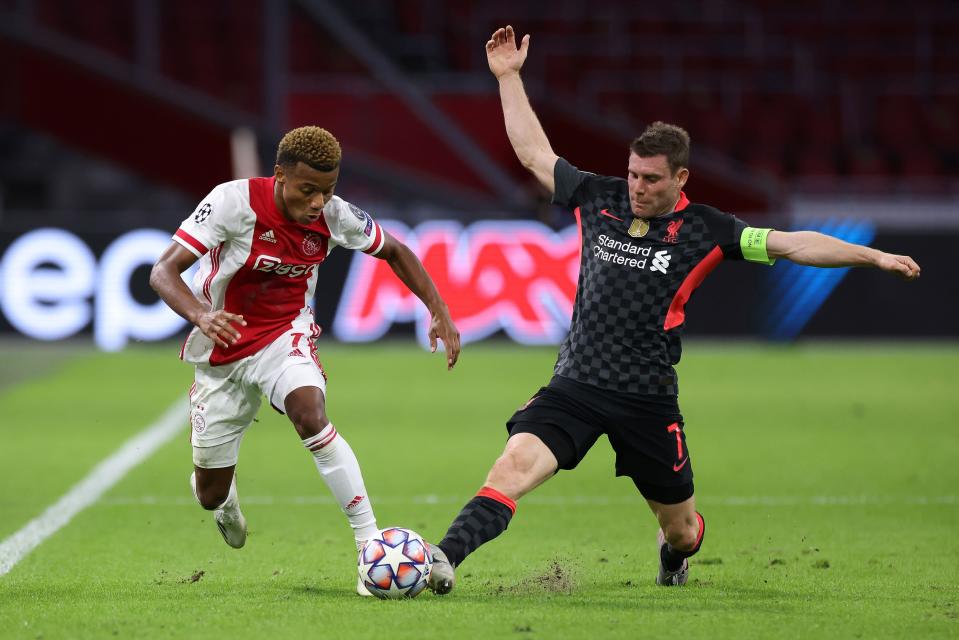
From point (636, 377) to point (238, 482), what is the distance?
3.86 m

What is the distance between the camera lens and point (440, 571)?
542 centimetres

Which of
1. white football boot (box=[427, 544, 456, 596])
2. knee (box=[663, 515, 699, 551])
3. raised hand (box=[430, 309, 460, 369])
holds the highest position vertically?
raised hand (box=[430, 309, 460, 369])

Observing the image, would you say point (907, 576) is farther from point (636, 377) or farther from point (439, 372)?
point (439, 372)

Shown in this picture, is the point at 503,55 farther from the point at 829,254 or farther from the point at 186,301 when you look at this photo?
the point at 186,301

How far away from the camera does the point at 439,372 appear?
15430 millimetres

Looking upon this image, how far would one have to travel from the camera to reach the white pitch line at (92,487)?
270 inches

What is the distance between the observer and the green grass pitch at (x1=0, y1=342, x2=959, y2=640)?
5.22 meters

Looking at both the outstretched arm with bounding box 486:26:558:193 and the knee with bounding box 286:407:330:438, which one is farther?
the outstretched arm with bounding box 486:26:558:193

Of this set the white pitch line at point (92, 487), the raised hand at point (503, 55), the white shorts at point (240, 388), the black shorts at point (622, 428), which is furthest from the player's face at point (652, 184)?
the white pitch line at point (92, 487)

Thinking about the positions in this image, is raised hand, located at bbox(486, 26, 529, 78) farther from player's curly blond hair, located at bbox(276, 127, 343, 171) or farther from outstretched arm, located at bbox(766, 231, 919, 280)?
outstretched arm, located at bbox(766, 231, 919, 280)

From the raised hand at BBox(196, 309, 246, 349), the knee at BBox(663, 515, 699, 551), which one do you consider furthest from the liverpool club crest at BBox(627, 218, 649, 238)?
the raised hand at BBox(196, 309, 246, 349)

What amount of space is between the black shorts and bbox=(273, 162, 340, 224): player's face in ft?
3.77

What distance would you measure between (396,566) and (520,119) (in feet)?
6.83

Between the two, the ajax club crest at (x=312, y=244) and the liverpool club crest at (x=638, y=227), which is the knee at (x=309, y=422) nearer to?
the ajax club crest at (x=312, y=244)
